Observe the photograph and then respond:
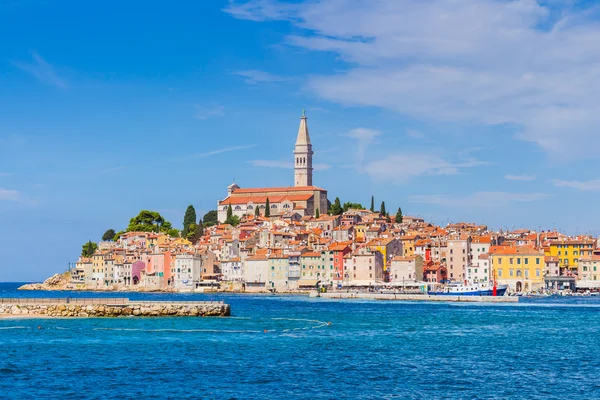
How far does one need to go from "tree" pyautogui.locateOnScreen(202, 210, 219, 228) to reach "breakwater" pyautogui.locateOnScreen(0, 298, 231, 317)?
99.4 metres

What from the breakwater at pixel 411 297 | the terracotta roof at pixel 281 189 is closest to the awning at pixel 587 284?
the breakwater at pixel 411 297

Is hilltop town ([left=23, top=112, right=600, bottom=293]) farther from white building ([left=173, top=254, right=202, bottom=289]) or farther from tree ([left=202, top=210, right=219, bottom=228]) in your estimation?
tree ([left=202, top=210, right=219, bottom=228])

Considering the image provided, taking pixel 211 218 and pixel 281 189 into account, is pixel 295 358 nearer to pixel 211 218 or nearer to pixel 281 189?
pixel 281 189

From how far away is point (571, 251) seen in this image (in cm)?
10469

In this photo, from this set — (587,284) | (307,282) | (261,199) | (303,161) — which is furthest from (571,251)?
(303,161)

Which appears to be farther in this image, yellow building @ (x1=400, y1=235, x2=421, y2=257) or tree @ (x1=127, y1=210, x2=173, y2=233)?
tree @ (x1=127, y1=210, x2=173, y2=233)

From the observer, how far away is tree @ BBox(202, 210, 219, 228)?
499ft

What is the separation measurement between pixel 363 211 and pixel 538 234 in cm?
2524

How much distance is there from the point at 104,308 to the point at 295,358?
792 inches

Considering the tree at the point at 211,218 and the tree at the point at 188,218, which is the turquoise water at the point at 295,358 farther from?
the tree at the point at 211,218

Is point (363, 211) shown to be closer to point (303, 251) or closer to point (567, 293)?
point (303, 251)

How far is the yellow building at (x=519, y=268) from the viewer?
94.8 meters

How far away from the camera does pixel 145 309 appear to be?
165 feet

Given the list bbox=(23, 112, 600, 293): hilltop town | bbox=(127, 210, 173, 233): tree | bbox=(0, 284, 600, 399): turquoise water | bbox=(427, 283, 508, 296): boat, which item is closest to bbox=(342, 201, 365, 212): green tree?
bbox=(23, 112, 600, 293): hilltop town
